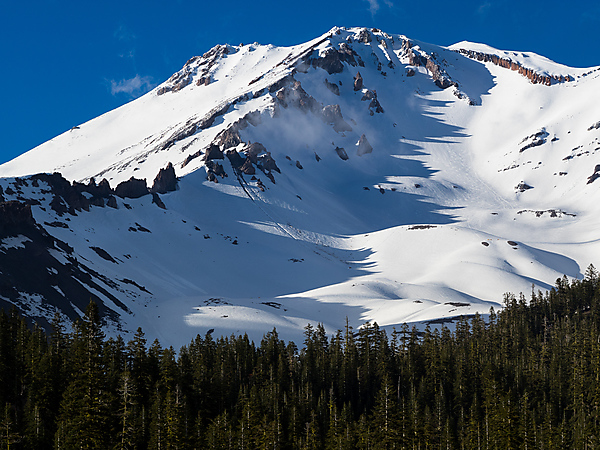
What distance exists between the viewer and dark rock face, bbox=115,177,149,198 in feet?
633

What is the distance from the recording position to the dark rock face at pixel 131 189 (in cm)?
19288

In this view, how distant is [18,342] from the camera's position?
64062 millimetres

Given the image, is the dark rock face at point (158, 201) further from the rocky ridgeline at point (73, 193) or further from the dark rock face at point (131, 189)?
the dark rock face at point (131, 189)

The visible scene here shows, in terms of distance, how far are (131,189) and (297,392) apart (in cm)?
13478

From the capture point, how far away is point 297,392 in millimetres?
76188

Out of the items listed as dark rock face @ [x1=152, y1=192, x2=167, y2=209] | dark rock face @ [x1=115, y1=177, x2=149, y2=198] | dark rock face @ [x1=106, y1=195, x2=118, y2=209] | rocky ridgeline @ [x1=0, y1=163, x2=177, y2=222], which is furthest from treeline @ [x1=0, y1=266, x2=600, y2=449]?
dark rock face @ [x1=115, y1=177, x2=149, y2=198]

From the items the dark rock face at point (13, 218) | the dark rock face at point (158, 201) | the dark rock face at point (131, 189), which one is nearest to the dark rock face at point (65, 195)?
the dark rock face at point (131, 189)

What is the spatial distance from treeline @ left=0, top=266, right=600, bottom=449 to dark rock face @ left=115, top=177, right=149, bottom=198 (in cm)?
10992

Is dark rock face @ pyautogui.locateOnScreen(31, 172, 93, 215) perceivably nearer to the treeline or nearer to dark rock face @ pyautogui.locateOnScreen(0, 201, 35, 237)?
dark rock face @ pyautogui.locateOnScreen(0, 201, 35, 237)

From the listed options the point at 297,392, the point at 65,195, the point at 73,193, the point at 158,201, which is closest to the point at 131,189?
the point at 158,201

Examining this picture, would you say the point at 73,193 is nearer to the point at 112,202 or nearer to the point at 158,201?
the point at 112,202

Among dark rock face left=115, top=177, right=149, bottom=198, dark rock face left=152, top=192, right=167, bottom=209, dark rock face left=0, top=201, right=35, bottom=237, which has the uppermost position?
dark rock face left=115, top=177, right=149, bottom=198

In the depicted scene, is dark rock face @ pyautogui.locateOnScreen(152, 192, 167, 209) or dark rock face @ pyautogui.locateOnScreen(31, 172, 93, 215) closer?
dark rock face @ pyautogui.locateOnScreen(31, 172, 93, 215)

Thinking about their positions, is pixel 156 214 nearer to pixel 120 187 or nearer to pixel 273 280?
pixel 120 187
